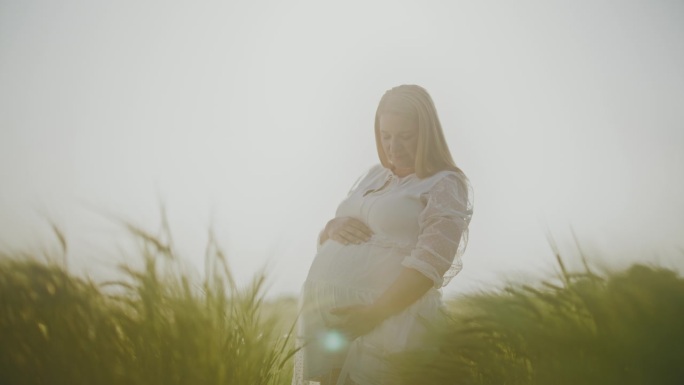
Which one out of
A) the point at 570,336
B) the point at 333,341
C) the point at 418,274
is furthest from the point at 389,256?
the point at 570,336

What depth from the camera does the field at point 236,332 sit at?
1.11 metres

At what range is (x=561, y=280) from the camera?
136 cm

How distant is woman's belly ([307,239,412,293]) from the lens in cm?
237

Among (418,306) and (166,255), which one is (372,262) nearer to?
(418,306)

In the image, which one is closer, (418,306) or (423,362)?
(423,362)

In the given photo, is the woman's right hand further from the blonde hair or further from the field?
the field

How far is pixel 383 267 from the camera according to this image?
2.37m

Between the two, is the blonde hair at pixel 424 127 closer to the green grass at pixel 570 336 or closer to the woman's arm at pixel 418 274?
the woman's arm at pixel 418 274

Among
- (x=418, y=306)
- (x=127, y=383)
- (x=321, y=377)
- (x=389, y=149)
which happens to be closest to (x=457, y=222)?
(x=418, y=306)

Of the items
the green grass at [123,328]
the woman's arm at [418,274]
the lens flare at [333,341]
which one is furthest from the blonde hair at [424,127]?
the green grass at [123,328]

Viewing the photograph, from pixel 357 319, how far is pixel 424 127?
90 cm

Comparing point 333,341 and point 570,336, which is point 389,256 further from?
point 570,336

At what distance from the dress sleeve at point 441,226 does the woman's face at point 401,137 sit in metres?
0.26

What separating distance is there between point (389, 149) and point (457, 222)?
0.54 m
